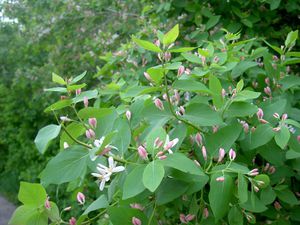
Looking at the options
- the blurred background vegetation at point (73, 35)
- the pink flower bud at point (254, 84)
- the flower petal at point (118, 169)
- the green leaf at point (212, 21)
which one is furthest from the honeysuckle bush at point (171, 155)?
the blurred background vegetation at point (73, 35)

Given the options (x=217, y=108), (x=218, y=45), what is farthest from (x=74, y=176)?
(x=218, y=45)

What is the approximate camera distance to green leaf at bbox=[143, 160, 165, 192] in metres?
0.88

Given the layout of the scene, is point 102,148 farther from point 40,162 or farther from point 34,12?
point 40,162

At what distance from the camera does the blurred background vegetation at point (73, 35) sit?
2775 mm

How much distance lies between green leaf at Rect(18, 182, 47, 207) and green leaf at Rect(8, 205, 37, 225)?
0.01 m

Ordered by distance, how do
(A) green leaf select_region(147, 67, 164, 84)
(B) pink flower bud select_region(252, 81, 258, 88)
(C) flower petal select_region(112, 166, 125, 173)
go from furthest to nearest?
1. (B) pink flower bud select_region(252, 81, 258, 88)
2. (A) green leaf select_region(147, 67, 164, 84)
3. (C) flower petal select_region(112, 166, 125, 173)

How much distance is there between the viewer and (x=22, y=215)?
3.29ft

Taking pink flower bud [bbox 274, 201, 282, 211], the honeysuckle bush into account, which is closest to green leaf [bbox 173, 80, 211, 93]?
the honeysuckle bush

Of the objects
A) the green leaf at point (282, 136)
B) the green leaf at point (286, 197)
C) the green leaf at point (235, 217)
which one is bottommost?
the green leaf at point (286, 197)

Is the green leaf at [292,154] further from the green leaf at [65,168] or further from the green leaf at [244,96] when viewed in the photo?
the green leaf at [65,168]

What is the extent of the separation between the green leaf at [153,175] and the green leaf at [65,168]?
20 cm

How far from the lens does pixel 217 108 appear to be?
1.22 m

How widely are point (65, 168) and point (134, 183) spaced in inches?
7.5

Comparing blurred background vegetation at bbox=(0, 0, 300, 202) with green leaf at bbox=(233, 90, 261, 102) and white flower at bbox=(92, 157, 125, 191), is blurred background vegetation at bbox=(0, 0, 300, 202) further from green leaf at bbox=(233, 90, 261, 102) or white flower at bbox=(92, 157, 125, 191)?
white flower at bbox=(92, 157, 125, 191)
